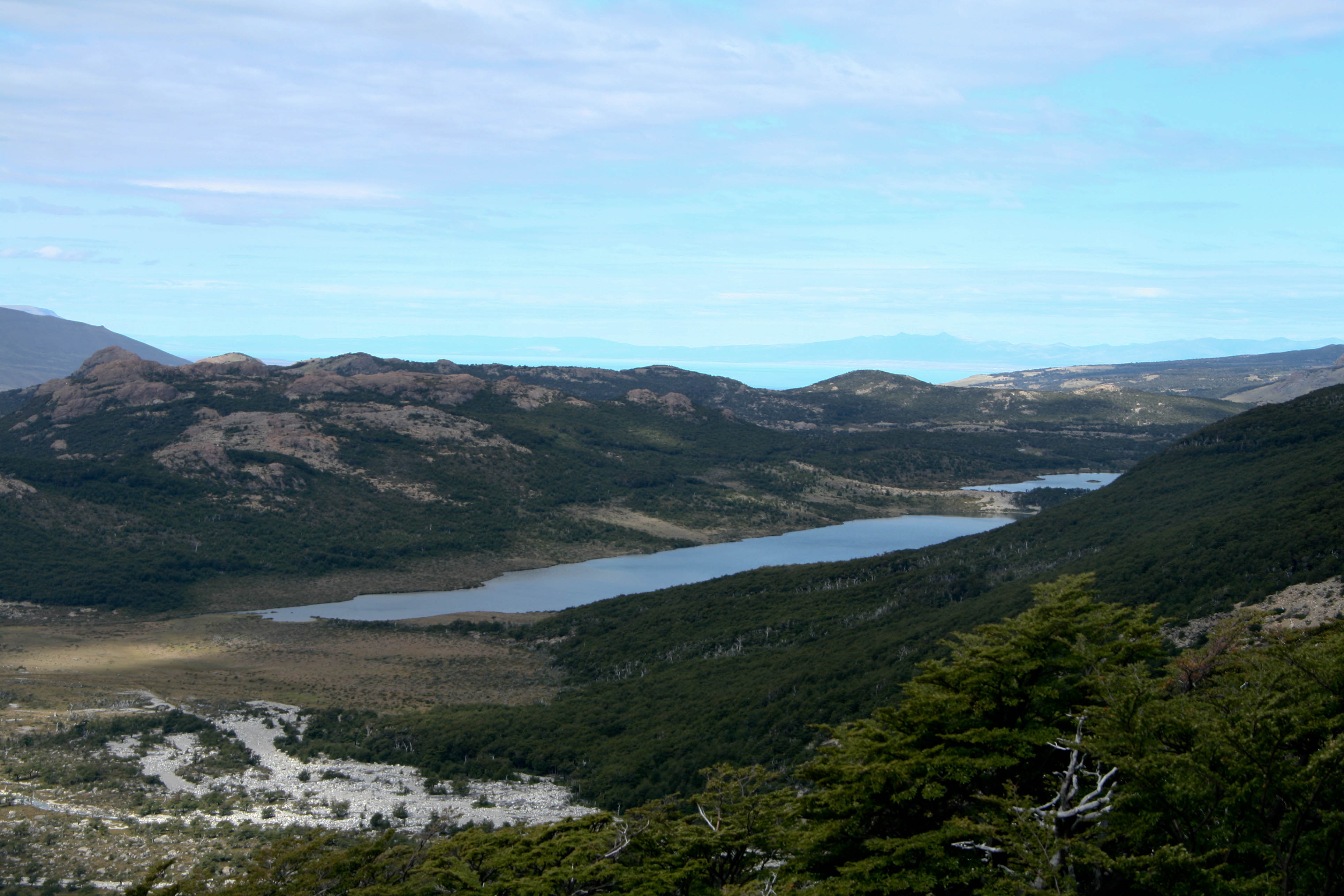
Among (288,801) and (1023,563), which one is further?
(1023,563)

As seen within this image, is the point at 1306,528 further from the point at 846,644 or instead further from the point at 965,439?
the point at 965,439

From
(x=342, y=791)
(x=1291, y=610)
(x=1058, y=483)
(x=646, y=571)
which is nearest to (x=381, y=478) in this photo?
(x=646, y=571)

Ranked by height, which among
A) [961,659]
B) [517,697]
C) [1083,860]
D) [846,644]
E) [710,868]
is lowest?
[517,697]

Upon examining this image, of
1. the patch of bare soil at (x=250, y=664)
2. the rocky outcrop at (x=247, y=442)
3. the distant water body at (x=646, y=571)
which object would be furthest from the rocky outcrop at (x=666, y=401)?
the patch of bare soil at (x=250, y=664)

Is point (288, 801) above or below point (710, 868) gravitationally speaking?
below

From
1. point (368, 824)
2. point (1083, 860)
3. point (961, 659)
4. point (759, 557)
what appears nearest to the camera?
point (1083, 860)

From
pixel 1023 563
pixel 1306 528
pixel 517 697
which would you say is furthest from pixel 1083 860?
pixel 1023 563

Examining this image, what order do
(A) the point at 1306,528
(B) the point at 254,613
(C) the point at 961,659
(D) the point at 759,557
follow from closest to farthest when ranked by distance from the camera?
(C) the point at 961,659 → (A) the point at 1306,528 → (B) the point at 254,613 → (D) the point at 759,557
